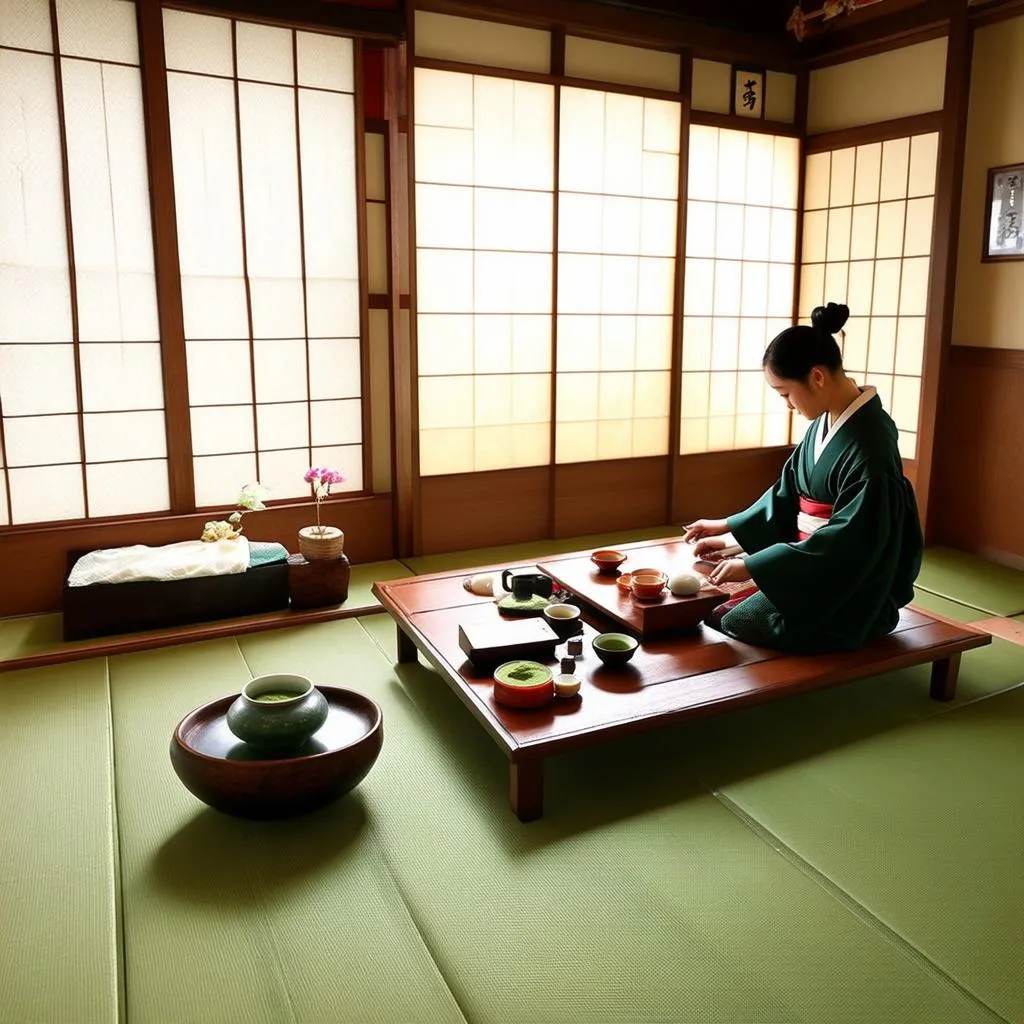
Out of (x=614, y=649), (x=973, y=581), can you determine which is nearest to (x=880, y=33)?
(x=973, y=581)

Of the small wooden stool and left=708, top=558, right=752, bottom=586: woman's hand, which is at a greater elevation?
left=708, top=558, right=752, bottom=586: woman's hand

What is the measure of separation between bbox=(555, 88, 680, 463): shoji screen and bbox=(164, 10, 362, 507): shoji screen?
49.3 inches

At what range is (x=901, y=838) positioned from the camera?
2.40 m

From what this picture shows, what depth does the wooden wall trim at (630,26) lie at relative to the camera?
4.64 metres

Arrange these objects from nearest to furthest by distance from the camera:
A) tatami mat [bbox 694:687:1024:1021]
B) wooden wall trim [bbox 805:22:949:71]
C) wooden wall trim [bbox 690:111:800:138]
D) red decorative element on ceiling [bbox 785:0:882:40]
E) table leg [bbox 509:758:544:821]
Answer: tatami mat [bbox 694:687:1024:1021] → table leg [bbox 509:758:544:821] → wooden wall trim [bbox 805:22:949:71] → red decorative element on ceiling [bbox 785:0:882:40] → wooden wall trim [bbox 690:111:800:138]

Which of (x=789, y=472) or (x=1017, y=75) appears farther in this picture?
(x=1017, y=75)

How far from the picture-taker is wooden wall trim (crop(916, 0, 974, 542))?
185 inches

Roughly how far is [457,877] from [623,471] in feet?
12.0

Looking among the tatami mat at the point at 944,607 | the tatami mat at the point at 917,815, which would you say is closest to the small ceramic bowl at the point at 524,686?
the tatami mat at the point at 917,815

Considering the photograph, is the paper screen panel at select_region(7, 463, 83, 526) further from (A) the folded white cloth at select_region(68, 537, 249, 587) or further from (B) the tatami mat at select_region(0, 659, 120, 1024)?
(B) the tatami mat at select_region(0, 659, 120, 1024)

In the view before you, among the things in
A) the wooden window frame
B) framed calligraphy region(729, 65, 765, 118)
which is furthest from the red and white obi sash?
framed calligraphy region(729, 65, 765, 118)

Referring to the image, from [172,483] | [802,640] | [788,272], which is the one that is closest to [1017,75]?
[788,272]

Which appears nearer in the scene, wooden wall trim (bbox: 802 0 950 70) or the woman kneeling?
the woman kneeling

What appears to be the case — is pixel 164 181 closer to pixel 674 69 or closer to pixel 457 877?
pixel 674 69
